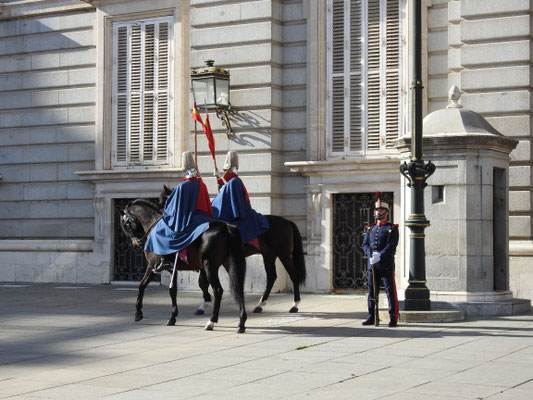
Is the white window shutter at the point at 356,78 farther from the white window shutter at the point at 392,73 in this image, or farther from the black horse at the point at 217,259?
the black horse at the point at 217,259

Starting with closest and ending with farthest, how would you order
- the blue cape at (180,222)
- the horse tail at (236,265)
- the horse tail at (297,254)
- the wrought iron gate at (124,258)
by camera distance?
the horse tail at (236,265), the blue cape at (180,222), the horse tail at (297,254), the wrought iron gate at (124,258)

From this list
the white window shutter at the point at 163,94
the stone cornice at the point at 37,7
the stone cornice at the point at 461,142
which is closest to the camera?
the stone cornice at the point at 461,142

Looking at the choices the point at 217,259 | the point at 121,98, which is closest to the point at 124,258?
the point at 121,98

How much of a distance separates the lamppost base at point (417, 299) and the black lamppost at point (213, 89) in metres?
6.86

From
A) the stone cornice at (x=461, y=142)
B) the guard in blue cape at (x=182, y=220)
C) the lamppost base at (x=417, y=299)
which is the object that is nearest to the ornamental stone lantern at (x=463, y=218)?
the stone cornice at (x=461, y=142)

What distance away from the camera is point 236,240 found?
12.3 meters

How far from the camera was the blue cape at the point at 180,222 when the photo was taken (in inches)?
497

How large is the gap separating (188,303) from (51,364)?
21.6 ft

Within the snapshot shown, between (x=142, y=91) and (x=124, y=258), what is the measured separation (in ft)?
11.5

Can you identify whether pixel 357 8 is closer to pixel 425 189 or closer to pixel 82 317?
pixel 425 189

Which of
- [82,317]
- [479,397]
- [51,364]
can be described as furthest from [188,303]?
[479,397]

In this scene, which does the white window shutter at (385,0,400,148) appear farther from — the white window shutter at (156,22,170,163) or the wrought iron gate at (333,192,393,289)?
the white window shutter at (156,22,170,163)

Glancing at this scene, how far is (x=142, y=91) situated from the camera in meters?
20.6

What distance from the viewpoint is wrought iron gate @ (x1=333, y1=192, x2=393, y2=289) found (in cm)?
1800
